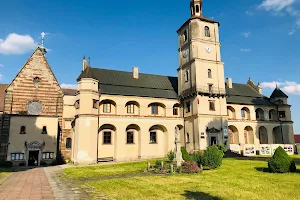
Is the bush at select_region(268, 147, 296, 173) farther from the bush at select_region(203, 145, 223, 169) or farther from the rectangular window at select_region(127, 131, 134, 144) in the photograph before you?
the rectangular window at select_region(127, 131, 134, 144)

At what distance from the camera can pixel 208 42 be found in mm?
37469

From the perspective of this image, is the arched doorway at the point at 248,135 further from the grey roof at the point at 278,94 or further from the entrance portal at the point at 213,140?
the entrance portal at the point at 213,140

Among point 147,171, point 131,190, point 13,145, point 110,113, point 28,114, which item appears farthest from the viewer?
point 110,113

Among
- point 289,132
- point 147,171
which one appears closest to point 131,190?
point 147,171

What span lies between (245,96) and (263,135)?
26.4 feet

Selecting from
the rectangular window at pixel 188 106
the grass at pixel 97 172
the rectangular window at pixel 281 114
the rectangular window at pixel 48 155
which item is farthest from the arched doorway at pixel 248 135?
the rectangular window at pixel 48 155

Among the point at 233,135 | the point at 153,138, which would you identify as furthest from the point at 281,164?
the point at 233,135

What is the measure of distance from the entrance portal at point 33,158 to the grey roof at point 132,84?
12382 millimetres

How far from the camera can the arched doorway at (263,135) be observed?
42.7 meters

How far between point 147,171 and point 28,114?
68.8 ft

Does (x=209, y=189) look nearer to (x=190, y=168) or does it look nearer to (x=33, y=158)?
(x=190, y=168)

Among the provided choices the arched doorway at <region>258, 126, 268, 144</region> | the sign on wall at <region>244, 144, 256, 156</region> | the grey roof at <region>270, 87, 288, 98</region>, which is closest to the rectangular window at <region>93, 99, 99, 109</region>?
the sign on wall at <region>244, 144, 256, 156</region>

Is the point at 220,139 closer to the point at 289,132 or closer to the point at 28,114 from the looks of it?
the point at 289,132

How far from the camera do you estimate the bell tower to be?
3416 centimetres
